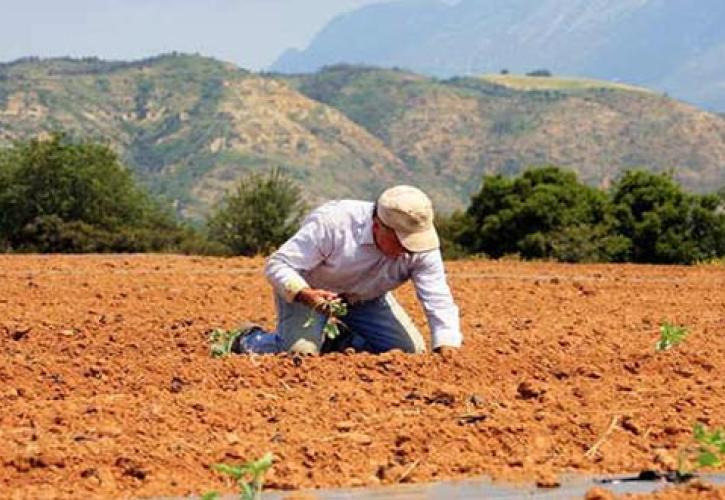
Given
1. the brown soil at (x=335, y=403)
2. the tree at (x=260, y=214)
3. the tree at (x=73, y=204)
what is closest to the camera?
the brown soil at (x=335, y=403)

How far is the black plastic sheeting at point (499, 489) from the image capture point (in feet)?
17.4

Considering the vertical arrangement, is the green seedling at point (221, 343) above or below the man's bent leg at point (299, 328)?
below

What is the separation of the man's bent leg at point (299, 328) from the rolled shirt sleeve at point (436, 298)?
62cm

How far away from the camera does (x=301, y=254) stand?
8.50 m

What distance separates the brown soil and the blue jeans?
36 centimetres

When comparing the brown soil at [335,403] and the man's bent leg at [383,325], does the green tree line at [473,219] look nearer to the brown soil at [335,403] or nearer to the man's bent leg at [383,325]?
the brown soil at [335,403]

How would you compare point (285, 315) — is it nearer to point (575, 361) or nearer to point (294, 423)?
point (575, 361)

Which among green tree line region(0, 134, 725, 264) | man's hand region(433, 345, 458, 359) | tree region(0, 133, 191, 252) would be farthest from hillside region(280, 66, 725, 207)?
man's hand region(433, 345, 458, 359)

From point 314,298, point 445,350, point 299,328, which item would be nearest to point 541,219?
point 299,328

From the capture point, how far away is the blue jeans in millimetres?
8758

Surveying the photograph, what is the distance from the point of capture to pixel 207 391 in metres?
7.40

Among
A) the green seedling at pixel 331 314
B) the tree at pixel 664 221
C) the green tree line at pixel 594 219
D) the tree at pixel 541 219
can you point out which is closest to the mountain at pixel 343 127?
the tree at pixel 541 219

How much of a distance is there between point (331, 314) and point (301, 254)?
0.41m

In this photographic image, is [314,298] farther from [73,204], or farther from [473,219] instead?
[73,204]
